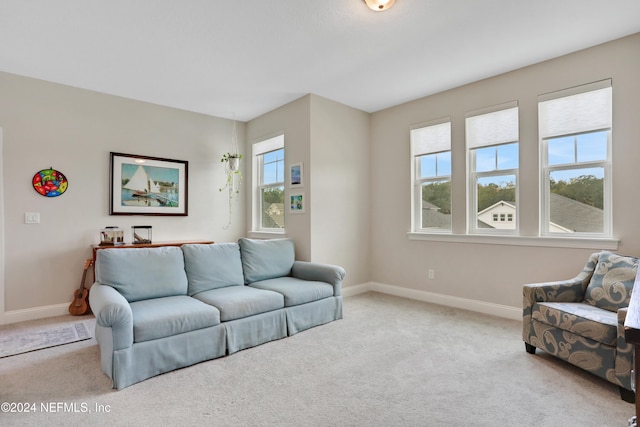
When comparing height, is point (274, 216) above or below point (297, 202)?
below

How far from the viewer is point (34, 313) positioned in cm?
362

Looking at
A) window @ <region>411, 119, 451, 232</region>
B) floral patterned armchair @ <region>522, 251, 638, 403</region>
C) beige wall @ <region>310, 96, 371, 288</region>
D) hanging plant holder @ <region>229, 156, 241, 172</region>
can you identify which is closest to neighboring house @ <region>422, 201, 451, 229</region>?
window @ <region>411, 119, 451, 232</region>

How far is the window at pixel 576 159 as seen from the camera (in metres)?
3.05

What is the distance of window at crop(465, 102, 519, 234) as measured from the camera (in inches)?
142

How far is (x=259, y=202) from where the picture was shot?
539 cm

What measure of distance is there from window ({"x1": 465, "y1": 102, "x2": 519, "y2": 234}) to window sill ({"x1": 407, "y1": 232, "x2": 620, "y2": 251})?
121mm

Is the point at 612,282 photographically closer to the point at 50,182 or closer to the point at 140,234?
the point at 140,234

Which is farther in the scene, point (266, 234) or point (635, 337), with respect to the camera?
point (266, 234)

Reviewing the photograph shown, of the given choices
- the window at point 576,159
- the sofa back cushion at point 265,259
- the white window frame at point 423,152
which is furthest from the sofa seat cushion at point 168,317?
the window at point 576,159

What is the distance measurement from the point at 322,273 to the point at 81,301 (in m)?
2.76

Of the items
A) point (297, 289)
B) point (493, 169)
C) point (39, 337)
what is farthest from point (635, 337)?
point (39, 337)

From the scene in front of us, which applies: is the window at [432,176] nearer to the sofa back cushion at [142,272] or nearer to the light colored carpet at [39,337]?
the sofa back cushion at [142,272]

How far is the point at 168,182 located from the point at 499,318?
4462mm

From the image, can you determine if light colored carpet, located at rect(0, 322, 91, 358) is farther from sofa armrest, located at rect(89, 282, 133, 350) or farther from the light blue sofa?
sofa armrest, located at rect(89, 282, 133, 350)
